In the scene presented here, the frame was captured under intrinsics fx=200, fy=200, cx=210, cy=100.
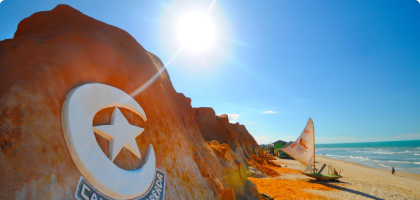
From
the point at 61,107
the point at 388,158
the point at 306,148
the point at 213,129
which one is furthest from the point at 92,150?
the point at 388,158

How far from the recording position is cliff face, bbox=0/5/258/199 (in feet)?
10.4

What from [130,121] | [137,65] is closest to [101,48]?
[137,65]

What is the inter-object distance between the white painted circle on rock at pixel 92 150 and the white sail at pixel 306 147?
26893 mm

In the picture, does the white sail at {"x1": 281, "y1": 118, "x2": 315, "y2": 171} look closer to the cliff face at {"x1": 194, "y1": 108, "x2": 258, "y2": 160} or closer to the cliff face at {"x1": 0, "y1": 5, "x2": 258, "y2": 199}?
the cliff face at {"x1": 194, "y1": 108, "x2": 258, "y2": 160}

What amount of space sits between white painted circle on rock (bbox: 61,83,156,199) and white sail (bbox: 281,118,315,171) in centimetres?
2689

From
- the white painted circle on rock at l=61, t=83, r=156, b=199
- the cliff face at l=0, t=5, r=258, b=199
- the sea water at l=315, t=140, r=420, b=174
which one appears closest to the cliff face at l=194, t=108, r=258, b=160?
the cliff face at l=0, t=5, r=258, b=199

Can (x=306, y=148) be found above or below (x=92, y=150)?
below

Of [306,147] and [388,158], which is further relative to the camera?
[388,158]

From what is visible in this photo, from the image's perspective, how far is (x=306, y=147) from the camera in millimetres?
27000

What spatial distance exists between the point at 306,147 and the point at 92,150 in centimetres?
2827

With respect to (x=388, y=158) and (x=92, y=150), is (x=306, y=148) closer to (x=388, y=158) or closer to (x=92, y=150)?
(x=92, y=150)

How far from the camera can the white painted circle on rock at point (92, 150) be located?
369 cm

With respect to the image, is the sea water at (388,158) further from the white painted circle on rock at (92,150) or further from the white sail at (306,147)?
the white painted circle on rock at (92,150)

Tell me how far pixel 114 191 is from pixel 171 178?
2353mm
